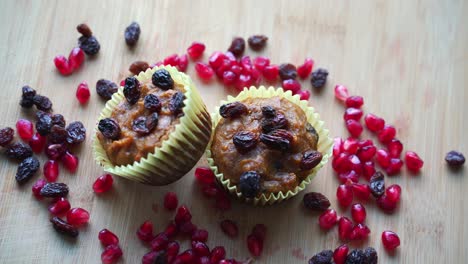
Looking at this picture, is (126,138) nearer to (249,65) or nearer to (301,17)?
(249,65)

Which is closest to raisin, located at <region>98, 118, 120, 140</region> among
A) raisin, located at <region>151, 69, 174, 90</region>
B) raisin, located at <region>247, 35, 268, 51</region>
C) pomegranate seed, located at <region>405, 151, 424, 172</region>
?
raisin, located at <region>151, 69, 174, 90</region>

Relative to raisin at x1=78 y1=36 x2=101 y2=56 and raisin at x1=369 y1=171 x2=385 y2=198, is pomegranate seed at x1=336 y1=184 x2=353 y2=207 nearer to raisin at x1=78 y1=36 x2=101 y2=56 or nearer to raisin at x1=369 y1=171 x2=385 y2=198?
raisin at x1=369 y1=171 x2=385 y2=198

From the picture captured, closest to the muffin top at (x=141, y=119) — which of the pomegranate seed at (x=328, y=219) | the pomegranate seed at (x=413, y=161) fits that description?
the pomegranate seed at (x=328, y=219)

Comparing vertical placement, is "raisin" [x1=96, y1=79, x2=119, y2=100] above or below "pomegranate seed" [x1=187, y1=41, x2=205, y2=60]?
below

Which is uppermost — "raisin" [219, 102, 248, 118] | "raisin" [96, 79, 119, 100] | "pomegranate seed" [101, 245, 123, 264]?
"raisin" [96, 79, 119, 100]

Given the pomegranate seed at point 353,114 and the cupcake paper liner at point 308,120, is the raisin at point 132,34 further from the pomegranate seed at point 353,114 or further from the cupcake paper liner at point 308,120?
the pomegranate seed at point 353,114

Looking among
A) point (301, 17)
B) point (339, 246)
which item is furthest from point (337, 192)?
point (301, 17)

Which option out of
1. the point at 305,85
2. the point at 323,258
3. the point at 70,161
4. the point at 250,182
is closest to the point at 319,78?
the point at 305,85
